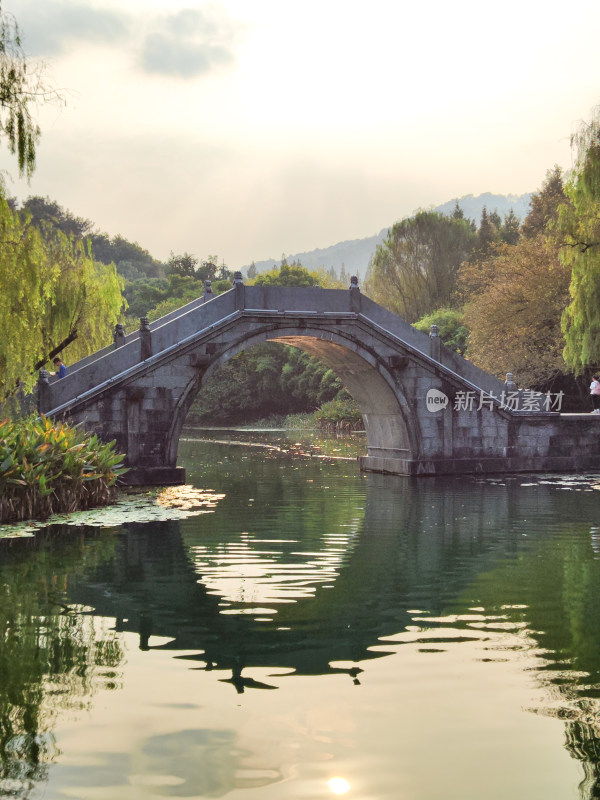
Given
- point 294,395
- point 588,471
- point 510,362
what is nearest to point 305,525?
point 588,471

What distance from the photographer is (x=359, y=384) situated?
2417 centimetres

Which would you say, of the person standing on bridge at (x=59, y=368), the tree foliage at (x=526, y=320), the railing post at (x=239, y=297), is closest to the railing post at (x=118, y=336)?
the person standing on bridge at (x=59, y=368)

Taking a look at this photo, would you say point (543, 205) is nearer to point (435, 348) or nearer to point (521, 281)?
point (521, 281)

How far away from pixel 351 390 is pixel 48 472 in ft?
37.4

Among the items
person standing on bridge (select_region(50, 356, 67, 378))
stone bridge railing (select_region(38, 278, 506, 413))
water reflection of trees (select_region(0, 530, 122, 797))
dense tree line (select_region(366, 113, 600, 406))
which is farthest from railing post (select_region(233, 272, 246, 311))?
water reflection of trees (select_region(0, 530, 122, 797))

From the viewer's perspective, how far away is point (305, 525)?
14.2 metres

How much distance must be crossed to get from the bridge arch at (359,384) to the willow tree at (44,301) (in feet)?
A: 9.90

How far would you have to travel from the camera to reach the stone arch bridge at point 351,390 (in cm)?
1997

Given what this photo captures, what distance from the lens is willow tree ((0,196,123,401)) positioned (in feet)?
51.7

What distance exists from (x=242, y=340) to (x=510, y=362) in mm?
13035

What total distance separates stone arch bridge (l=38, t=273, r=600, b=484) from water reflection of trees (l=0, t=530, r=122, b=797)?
29.6 feet

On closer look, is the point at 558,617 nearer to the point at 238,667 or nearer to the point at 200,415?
the point at 238,667

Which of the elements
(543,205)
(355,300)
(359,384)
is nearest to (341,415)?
(543,205)

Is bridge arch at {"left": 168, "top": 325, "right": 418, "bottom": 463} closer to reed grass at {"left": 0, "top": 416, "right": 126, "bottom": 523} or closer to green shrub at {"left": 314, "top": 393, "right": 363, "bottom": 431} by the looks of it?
reed grass at {"left": 0, "top": 416, "right": 126, "bottom": 523}
